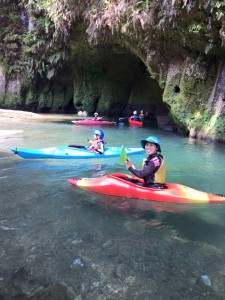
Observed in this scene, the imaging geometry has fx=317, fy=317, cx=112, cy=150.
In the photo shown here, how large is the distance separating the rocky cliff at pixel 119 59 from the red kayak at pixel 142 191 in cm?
607

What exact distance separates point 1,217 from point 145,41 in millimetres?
9899

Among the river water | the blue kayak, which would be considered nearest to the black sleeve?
the river water

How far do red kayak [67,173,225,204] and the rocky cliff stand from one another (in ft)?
19.9

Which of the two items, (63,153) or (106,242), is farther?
(63,153)

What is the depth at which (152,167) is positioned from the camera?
17.8 ft

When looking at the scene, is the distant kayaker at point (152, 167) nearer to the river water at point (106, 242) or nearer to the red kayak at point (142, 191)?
the red kayak at point (142, 191)

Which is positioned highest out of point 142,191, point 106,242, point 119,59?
point 119,59

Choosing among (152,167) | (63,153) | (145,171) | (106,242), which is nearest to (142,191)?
(145,171)

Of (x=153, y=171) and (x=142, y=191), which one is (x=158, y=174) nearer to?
(x=153, y=171)

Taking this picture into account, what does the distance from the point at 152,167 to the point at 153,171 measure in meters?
0.09

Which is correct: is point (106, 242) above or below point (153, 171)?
below

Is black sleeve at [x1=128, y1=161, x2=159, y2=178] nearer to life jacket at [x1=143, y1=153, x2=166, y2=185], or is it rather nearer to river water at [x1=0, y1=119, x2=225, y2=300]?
life jacket at [x1=143, y1=153, x2=166, y2=185]

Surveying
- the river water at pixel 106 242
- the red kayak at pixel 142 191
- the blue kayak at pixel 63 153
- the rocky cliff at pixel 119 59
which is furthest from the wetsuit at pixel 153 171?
the rocky cliff at pixel 119 59

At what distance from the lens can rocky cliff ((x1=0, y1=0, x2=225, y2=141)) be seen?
34.9 ft
